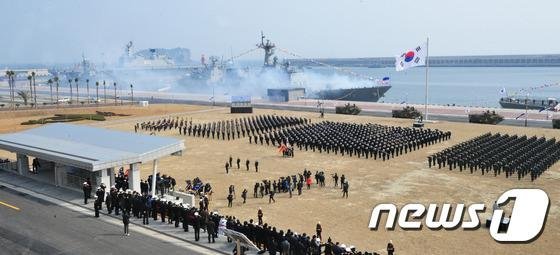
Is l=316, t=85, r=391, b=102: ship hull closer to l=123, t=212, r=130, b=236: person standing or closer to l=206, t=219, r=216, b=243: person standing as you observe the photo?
l=123, t=212, r=130, b=236: person standing

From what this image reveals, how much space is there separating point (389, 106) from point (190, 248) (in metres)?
66.3

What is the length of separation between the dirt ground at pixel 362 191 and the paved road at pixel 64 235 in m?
5.64

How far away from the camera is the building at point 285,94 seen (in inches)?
3541

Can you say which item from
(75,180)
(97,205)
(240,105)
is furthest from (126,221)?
(240,105)

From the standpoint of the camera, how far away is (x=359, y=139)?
135ft

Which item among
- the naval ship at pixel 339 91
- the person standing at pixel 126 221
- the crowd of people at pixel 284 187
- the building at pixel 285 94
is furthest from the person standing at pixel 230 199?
the naval ship at pixel 339 91

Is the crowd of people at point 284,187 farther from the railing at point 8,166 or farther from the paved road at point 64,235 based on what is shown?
the railing at point 8,166

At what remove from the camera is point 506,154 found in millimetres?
34500

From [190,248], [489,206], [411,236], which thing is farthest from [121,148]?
[489,206]

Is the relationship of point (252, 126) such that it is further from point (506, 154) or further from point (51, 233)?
point (51, 233)

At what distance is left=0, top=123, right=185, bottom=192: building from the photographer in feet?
74.7

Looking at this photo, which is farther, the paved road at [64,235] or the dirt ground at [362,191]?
the dirt ground at [362,191]

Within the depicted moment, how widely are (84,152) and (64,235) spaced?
589 cm

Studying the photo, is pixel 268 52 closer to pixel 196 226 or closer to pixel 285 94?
pixel 285 94
